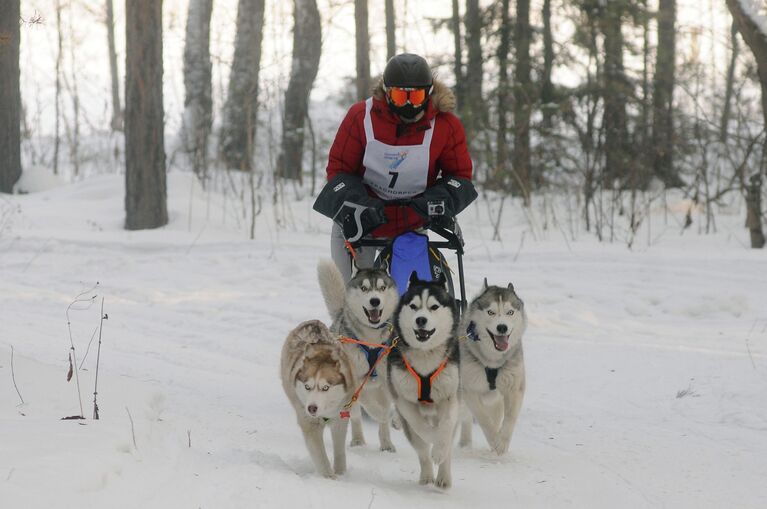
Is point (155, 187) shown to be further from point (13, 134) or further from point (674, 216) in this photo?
point (674, 216)

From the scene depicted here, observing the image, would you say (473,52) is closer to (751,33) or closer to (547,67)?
(547,67)

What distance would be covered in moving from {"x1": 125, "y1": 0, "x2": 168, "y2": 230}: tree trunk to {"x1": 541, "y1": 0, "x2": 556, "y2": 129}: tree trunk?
6.42m

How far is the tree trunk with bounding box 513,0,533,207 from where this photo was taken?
534 inches

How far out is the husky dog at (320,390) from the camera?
372cm

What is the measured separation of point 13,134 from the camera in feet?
43.0

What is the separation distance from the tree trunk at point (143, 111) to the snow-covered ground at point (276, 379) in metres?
0.51

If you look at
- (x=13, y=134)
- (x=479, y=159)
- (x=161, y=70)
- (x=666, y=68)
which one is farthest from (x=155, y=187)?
(x=666, y=68)

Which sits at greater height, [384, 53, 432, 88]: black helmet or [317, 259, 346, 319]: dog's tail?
[384, 53, 432, 88]: black helmet

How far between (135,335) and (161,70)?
496 cm

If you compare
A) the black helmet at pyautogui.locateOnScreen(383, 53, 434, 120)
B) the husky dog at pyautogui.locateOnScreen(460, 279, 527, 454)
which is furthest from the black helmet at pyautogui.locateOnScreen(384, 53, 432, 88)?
the husky dog at pyautogui.locateOnScreen(460, 279, 527, 454)

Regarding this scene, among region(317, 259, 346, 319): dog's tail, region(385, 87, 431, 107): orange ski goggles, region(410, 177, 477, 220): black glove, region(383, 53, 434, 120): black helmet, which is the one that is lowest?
region(317, 259, 346, 319): dog's tail

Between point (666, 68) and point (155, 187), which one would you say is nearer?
point (155, 187)

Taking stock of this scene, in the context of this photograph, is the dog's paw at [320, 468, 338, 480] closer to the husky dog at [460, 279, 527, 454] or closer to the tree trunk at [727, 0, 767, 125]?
the husky dog at [460, 279, 527, 454]

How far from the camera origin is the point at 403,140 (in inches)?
189
